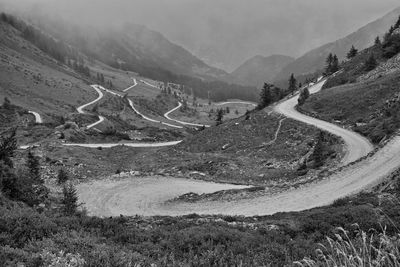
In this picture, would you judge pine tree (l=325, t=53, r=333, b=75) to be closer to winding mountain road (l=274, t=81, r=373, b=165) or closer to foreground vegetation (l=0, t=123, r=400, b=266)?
winding mountain road (l=274, t=81, r=373, b=165)

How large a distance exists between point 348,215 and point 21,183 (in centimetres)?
1604

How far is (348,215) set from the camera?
1576cm

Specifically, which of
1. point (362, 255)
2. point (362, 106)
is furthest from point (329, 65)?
point (362, 255)

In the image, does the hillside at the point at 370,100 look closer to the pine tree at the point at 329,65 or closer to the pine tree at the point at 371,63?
the pine tree at the point at 371,63

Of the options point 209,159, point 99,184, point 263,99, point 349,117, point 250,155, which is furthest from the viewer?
point 263,99

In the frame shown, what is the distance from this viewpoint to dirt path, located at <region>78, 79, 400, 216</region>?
24.8 m

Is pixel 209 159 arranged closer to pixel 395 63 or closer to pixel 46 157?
pixel 46 157

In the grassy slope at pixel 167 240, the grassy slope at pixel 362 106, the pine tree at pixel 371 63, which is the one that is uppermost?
the pine tree at pixel 371 63

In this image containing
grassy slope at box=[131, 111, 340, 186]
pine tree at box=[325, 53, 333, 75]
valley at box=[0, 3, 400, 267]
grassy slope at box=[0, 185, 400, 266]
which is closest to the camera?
grassy slope at box=[0, 185, 400, 266]

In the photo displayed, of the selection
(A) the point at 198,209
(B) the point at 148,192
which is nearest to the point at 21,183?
(A) the point at 198,209

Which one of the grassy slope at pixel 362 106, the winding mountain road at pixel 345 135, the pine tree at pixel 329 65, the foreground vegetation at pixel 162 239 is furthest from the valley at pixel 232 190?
the pine tree at pixel 329 65

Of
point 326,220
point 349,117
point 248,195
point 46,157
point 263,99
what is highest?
point 263,99

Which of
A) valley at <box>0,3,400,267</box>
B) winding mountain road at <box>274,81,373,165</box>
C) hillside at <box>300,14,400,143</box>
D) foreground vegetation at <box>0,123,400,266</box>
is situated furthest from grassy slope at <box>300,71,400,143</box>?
foreground vegetation at <box>0,123,400,266</box>

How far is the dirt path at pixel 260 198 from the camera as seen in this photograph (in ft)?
81.3
